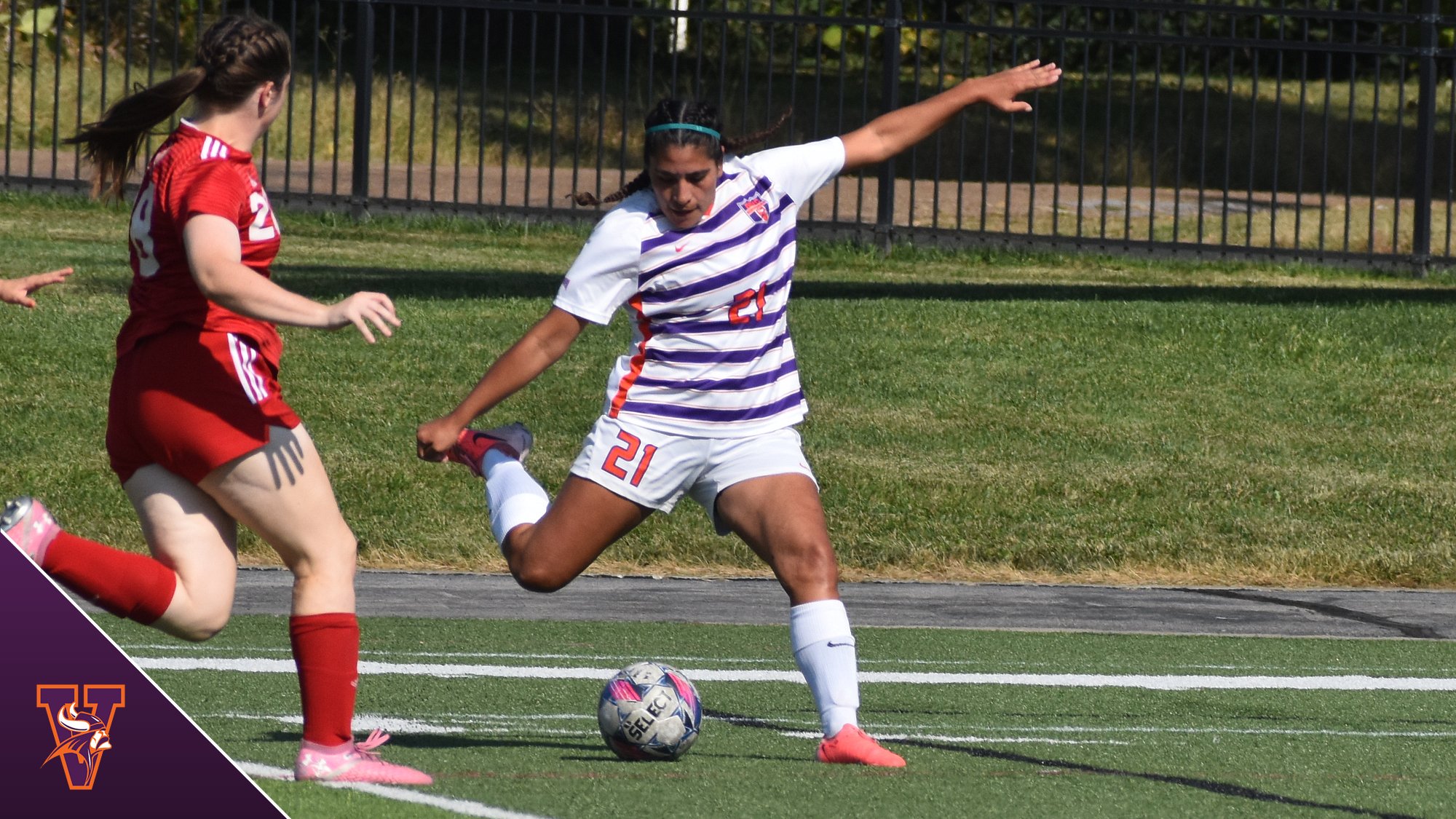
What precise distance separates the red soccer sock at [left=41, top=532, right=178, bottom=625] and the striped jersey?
1.35 meters

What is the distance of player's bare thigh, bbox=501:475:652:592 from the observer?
5887 mm

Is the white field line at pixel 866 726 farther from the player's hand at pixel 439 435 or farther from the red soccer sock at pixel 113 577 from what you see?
the red soccer sock at pixel 113 577

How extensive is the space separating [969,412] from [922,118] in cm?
603

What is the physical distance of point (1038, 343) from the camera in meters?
13.2

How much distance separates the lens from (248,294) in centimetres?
454

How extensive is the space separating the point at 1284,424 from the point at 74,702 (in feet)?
29.2

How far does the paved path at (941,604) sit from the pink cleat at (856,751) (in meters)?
3.11

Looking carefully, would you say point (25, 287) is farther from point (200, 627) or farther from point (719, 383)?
point (719, 383)

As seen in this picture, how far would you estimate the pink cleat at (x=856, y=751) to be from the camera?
18.2 ft

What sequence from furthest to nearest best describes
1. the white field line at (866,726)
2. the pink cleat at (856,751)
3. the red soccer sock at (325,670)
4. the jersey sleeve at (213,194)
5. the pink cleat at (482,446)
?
1. the pink cleat at (482,446)
2. the white field line at (866,726)
3. the pink cleat at (856,751)
4. the red soccer sock at (325,670)
5. the jersey sleeve at (213,194)

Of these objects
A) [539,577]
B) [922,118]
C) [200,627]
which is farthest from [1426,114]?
[200,627]

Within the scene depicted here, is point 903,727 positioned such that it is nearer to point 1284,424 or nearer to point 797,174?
point 797,174

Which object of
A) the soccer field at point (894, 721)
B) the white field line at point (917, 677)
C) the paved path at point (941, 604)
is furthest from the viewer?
the paved path at point (941, 604)

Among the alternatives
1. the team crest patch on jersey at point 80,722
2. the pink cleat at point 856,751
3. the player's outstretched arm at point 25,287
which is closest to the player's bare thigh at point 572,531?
the pink cleat at point 856,751
